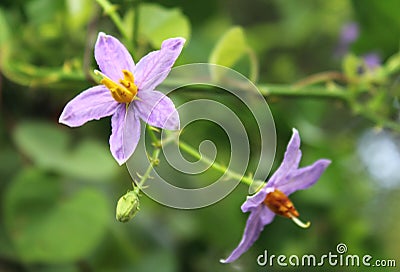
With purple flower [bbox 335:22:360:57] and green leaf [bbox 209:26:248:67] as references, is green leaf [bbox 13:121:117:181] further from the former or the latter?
purple flower [bbox 335:22:360:57]

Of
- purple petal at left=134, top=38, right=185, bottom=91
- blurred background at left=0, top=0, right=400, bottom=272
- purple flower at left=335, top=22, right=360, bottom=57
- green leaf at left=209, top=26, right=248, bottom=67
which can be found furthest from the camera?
purple flower at left=335, top=22, right=360, bottom=57

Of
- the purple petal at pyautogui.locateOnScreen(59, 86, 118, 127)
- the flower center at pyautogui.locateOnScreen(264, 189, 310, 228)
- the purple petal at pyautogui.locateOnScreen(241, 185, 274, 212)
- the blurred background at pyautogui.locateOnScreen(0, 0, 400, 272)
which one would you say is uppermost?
the purple petal at pyautogui.locateOnScreen(59, 86, 118, 127)

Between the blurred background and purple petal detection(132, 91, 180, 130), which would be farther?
the blurred background

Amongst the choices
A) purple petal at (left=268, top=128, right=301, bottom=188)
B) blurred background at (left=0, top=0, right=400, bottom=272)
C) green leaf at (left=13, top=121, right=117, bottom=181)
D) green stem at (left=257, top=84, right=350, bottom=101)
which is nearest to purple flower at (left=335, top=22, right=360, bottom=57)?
blurred background at (left=0, top=0, right=400, bottom=272)

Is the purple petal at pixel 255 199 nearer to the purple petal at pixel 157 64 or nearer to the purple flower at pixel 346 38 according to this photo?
the purple petal at pixel 157 64

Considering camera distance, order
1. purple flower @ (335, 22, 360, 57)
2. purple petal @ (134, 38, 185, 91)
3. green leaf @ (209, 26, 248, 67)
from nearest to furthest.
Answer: purple petal @ (134, 38, 185, 91)
green leaf @ (209, 26, 248, 67)
purple flower @ (335, 22, 360, 57)

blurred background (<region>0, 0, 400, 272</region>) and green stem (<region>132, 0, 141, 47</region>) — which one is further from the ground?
green stem (<region>132, 0, 141, 47</region>)

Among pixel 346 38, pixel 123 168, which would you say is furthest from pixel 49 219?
pixel 346 38
